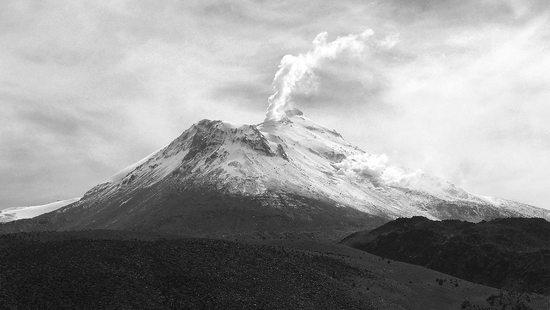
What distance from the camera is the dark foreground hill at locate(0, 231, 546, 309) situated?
47.3 meters

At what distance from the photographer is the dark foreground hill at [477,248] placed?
100 m

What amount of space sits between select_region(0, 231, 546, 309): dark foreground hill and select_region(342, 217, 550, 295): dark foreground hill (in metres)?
27.5

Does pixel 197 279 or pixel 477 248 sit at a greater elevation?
pixel 477 248

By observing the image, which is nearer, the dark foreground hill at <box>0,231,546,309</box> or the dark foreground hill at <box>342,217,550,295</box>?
the dark foreground hill at <box>0,231,546,309</box>

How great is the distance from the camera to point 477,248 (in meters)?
116

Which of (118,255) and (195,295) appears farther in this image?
(118,255)

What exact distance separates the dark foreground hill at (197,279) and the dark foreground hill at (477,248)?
27461 mm

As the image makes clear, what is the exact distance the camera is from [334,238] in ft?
640

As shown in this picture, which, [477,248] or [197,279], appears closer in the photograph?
[197,279]

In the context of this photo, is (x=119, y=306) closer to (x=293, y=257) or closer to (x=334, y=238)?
(x=293, y=257)

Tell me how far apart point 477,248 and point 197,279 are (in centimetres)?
7644

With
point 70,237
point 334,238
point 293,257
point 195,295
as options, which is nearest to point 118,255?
point 195,295

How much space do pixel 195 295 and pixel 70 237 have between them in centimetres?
2382

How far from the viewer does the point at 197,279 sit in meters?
54.6
